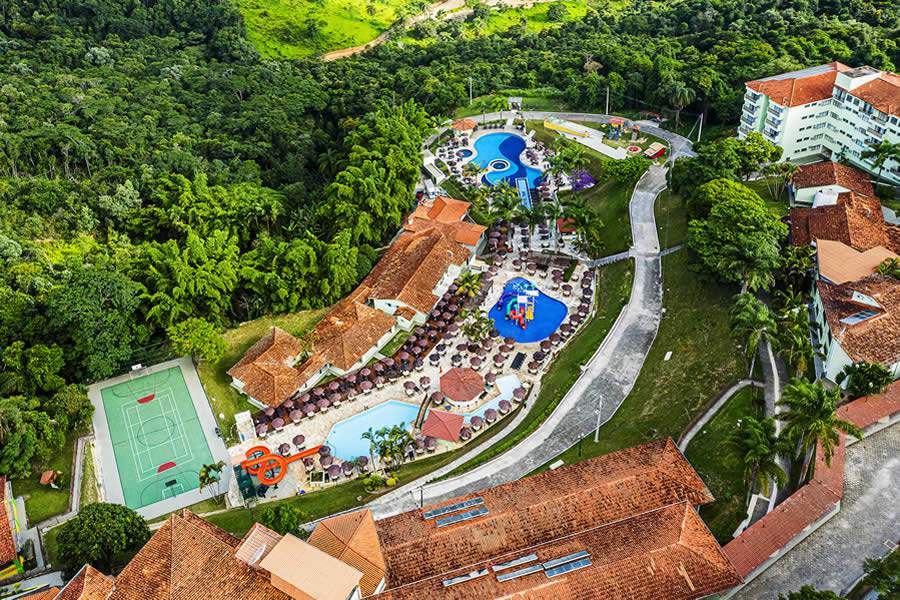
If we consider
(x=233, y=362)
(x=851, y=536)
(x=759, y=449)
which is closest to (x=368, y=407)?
(x=233, y=362)

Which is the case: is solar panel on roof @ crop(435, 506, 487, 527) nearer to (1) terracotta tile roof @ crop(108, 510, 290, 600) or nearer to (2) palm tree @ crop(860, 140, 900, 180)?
(1) terracotta tile roof @ crop(108, 510, 290, 600)

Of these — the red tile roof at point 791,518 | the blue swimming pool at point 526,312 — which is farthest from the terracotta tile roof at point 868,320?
the blue swimming pool at point 526,312

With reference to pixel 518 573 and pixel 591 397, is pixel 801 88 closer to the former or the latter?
pixel 591 397

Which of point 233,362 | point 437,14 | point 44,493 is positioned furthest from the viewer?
point 437,14

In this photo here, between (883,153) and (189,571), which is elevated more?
(883,153)

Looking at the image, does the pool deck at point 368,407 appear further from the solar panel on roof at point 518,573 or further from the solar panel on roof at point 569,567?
the solar panel on roof at point 569,567

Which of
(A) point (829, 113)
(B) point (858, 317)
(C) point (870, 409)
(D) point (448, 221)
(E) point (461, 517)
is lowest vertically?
(D) point (448, 221)

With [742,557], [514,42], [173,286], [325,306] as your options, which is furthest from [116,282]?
[514,42]
